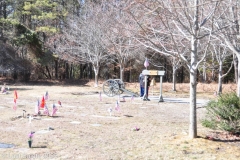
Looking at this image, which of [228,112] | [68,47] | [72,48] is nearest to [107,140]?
[228,112]

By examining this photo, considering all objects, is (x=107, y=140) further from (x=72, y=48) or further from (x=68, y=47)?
(x=68, y=47)

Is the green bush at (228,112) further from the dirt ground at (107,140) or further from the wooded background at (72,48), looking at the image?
the wooded background at (72,48)

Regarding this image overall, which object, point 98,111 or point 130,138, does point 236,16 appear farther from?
point 98,111

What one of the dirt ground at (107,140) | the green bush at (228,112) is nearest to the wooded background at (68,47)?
the dirt ground at (107,140)

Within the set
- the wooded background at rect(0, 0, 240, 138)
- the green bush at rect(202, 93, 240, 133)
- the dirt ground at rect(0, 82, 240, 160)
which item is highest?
the wooded background at rect(0, 0, 240, 138)

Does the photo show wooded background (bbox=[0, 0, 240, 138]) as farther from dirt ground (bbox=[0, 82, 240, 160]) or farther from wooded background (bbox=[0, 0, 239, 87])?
dirt ground (bbox=[0, 82, 240, 160])

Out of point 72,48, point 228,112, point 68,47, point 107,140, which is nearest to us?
point 228,112

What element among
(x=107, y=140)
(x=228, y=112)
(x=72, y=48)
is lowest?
(x=107, y=140)

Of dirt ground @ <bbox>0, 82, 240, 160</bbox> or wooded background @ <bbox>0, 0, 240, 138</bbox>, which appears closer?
dirt ground @ <bbox>0, 82, 240, 160</bbox>

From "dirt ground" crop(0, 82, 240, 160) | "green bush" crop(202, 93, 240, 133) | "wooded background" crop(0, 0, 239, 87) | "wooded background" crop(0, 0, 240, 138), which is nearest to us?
"dirt ground" crop(0, 82, 240, 160)

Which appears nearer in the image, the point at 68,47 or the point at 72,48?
the point at 72,48

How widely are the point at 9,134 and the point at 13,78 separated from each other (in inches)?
1034

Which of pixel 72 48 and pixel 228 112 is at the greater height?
pixel 72 48

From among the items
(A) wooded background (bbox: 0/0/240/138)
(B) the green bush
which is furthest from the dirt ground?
(A) wooded background (bbox: 0/0/240/138)
